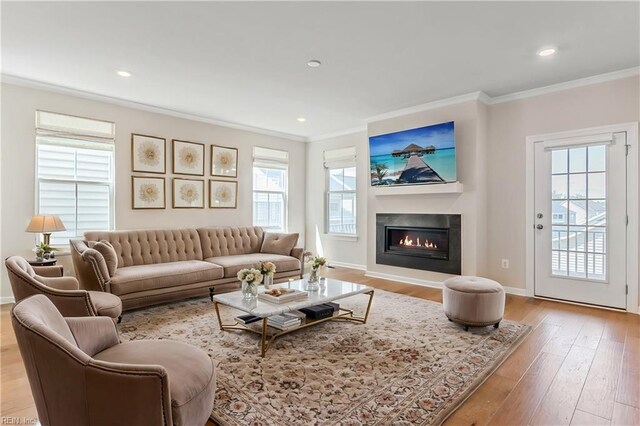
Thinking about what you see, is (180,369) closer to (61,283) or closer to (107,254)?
Answer: (61,283)

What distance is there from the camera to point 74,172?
4492 millimetres

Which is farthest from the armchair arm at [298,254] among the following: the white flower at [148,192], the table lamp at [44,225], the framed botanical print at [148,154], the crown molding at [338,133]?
the table lamp at [44,225]

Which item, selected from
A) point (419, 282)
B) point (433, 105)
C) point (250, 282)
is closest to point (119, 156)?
point (250, 282)

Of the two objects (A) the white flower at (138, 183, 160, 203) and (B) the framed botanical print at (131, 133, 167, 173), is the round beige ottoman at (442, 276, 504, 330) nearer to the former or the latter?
(A) the white flower at (138, 183, 160, 203)

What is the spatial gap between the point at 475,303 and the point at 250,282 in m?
2.00

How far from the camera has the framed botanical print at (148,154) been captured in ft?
16.3

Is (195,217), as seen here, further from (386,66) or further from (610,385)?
(610,385)

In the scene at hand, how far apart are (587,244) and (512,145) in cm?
149

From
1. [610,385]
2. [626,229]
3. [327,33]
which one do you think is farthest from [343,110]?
[610,385]

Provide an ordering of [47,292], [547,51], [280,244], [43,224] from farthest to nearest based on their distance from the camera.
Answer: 1. [280,244]
2. [43,224]
3. [547,51]
4. [47,292]

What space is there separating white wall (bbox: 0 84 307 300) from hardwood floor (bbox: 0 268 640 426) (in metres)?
1.17

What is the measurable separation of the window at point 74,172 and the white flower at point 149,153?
376 mm

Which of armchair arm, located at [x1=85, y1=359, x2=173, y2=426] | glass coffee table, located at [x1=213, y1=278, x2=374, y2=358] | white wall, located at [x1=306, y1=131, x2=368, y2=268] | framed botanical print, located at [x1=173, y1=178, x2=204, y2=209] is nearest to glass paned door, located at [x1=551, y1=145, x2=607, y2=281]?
glass coffee table, located at [x1=213, y1=278, x2=374, y2=358]

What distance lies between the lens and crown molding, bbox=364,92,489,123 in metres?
4.58
